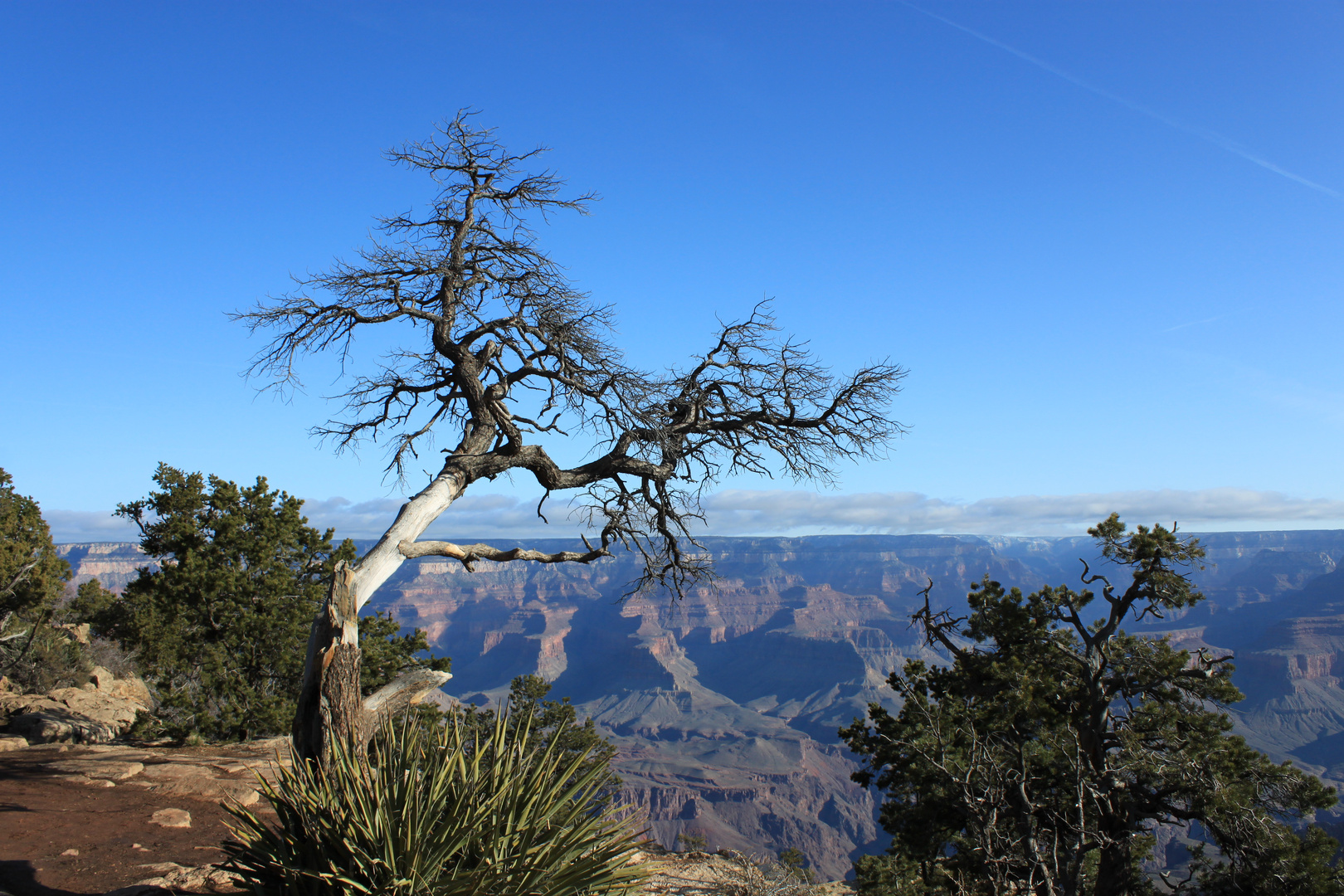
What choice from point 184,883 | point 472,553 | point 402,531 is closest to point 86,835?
point 184,883

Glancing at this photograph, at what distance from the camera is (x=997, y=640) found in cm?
1614

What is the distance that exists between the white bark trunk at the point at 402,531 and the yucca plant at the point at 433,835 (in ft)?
6.07

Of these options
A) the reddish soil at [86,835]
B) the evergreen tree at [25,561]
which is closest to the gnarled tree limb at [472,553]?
the reddish soil at [86,835]

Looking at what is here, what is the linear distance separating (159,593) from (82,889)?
42.7ft

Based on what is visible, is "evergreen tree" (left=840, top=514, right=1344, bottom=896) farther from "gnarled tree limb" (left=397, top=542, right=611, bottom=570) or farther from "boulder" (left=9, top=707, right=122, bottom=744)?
"boulder" (left=9, top=707, right=122, bottom=744)

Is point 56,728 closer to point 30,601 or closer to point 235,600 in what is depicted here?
point 235,600

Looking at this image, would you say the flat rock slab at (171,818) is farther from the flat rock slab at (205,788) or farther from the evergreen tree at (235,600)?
the evergreen tree at (235,600)

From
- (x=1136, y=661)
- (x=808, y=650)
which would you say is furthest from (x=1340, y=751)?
(x=1136, y=661)

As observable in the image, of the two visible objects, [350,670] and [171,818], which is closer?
[350,670]

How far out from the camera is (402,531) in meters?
7.52

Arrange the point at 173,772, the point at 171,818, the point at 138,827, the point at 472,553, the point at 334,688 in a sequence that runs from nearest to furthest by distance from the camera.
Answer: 1. the point at 334,688
2. the point at 472,553
3. the point at 138,827
4. the point at 171,818
5. the point at 173,772

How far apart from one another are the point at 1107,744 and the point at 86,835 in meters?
16.0

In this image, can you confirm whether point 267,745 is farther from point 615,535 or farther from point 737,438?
point 737,438

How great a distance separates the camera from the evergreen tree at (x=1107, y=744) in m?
12.7
